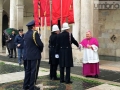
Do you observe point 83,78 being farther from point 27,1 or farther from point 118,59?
point 27,1

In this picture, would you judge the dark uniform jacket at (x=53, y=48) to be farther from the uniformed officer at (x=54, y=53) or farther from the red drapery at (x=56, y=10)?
the red drapery at (x=56, y=10)

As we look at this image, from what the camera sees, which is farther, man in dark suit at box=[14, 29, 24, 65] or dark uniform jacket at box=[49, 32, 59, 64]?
man in dark suit at box=[14, 29, 24, 65]

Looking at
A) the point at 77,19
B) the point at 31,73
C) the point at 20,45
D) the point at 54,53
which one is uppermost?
the point at 77,19

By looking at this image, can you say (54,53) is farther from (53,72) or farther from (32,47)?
(32,47)

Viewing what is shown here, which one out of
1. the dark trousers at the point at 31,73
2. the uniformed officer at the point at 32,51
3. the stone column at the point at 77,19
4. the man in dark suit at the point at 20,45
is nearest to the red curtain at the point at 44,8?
the stone column at the point at 77,19

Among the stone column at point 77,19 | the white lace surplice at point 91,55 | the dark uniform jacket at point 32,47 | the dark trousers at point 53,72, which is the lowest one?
the dark trousers at point 53,72

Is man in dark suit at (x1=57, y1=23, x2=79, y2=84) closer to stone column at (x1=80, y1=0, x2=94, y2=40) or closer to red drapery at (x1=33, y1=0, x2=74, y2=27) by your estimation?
red drapery at (x1=33, y1=0, x2=74, y2=27)

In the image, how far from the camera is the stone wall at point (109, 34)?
43.3 feet

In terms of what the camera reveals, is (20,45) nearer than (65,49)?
No

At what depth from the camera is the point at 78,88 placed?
653 cm

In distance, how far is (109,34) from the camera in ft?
44.4

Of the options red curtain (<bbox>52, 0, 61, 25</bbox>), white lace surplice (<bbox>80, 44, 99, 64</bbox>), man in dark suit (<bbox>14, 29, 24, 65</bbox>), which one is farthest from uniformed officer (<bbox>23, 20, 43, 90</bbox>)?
man in dark suit (<bbox>14, 29, 24, 65</bbox>)

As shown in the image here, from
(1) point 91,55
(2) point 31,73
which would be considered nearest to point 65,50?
(1) point 91,55

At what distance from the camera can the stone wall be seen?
43.3 feet
